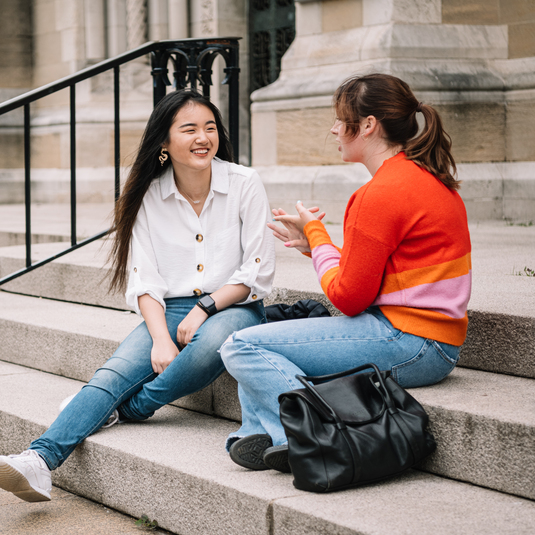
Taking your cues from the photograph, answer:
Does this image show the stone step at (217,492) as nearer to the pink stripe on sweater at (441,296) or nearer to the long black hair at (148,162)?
the pink stripe on sweater at (441,296)

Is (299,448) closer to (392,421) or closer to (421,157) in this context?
(392,421)

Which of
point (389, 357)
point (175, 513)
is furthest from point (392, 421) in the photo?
point (175, 513)

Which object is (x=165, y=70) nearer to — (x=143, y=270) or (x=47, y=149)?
(x=143, y=270)

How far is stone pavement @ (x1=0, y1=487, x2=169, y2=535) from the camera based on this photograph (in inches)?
115

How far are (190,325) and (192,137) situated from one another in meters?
0.77

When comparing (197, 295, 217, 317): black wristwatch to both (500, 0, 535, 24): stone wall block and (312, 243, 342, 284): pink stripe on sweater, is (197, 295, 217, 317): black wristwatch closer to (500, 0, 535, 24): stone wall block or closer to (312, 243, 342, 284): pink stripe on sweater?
(312, 243, 342, 284): pink stripe on sweater

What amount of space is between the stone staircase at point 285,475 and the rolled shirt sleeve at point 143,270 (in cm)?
48

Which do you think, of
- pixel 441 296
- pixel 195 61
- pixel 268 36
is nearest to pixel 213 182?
pixel 441 296

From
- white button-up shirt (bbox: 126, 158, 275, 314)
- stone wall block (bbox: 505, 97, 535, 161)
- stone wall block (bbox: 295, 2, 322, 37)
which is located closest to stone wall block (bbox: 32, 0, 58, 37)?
stone wall block (bbox: 295, 2, 322, 37)

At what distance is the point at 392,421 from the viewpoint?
252cm

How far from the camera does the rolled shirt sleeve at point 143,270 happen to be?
335cm

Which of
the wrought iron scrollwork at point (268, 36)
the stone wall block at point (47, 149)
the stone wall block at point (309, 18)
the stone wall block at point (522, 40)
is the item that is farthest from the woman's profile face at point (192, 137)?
the stone wall block at point (47, 149)

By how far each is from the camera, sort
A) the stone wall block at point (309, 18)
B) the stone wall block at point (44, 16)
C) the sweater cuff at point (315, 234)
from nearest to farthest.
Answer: the sweater cuff at point (315, 234), the stone wall block at point (309, 18), the stone wall block at point (44, 16)

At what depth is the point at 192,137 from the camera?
3.33 metres
